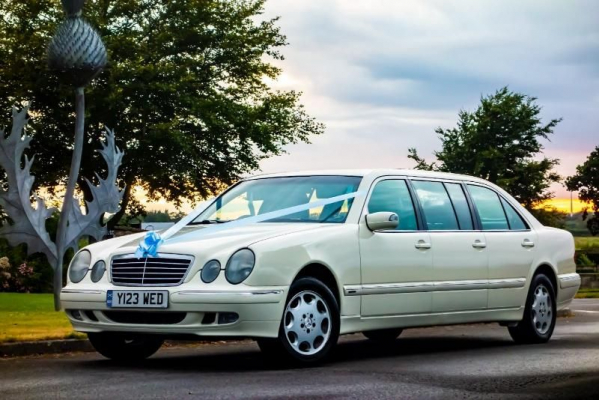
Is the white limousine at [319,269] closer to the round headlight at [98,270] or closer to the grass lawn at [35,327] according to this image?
the round headlight at [98,270]

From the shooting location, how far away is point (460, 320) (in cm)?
1045

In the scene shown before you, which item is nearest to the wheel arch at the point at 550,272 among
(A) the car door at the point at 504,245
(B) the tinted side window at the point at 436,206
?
(A) the car door at the point at 504,245

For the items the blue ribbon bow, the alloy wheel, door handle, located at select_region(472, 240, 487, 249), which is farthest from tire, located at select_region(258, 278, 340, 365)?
door handle, located at select_region(472, 240, 487, 249)

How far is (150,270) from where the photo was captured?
855 centimetres

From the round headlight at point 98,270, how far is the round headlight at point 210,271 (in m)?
1.03

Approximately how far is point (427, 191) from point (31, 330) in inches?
174

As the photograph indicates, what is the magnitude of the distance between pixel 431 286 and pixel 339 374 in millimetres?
2118

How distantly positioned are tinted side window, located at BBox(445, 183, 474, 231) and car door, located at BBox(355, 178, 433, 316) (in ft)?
2.58

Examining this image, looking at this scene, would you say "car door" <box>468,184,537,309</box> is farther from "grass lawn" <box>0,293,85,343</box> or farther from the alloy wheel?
"grass lawn" <box>0,293,85,343</box>

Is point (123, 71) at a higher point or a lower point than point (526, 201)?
higher

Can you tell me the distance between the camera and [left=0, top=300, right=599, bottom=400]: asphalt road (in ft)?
23.2

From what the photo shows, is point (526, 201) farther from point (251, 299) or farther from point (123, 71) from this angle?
point (251, 299)

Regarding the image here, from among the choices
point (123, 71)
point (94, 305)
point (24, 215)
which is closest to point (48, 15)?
point (123, 71)

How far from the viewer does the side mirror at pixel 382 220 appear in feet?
30.4
